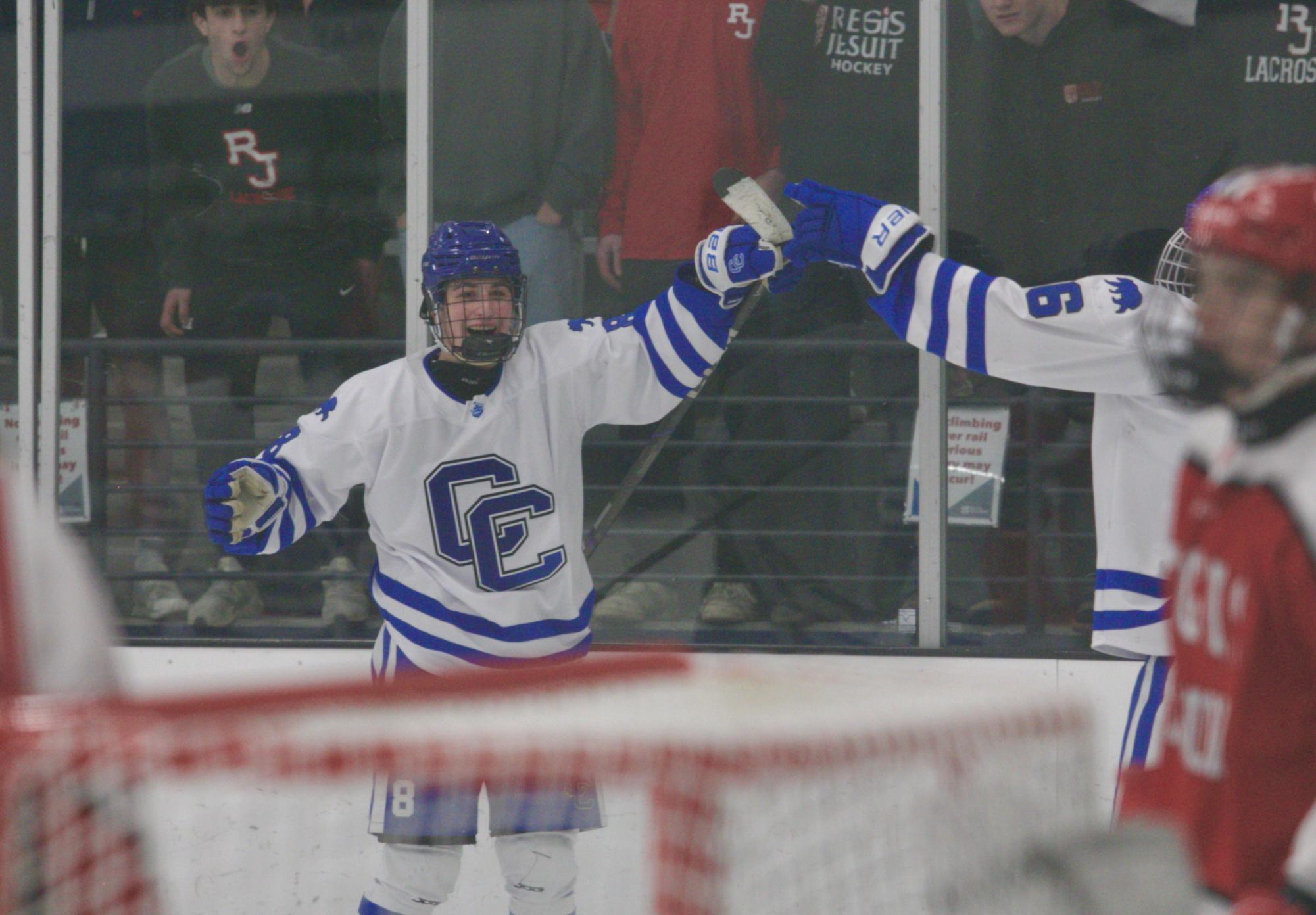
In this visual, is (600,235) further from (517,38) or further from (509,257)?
(509,257)

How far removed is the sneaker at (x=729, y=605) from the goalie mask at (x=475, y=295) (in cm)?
A: 92

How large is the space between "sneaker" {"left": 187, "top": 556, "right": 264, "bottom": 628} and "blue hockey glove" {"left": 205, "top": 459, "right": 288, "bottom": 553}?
0.81m

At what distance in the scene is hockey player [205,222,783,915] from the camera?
8.55 feet

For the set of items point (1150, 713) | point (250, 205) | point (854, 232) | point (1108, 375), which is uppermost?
point (250, 205)

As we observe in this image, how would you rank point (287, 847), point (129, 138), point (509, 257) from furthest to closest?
point (129, 138) → point (509, 257) → point (287, 847)

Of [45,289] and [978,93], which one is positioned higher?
[978,93]

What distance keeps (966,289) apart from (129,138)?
1.91 metres

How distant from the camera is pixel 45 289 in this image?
353 cm

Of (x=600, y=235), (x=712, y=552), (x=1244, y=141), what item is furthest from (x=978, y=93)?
(x=712, y=552)

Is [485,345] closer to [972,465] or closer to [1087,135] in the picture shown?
[972,465]

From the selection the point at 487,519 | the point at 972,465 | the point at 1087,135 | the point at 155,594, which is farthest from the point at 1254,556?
the point at 155,594

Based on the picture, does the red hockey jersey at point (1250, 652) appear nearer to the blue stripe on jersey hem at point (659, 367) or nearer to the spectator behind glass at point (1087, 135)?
the blue stripe on jersey hem at point (659, 367)

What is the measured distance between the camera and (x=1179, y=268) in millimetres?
2635

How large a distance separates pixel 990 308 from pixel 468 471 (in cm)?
84
